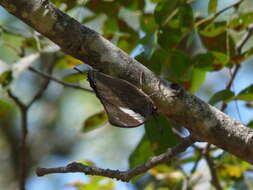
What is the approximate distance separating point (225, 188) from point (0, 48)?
94cm

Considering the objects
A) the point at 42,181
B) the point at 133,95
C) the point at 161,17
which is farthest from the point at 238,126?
the point at 42,181

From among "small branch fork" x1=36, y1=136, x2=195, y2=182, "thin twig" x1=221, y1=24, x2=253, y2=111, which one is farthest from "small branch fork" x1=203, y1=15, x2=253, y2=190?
"small branch fork" x1=36, y1=136, x2=195, y2=182

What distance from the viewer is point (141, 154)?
1636 mm

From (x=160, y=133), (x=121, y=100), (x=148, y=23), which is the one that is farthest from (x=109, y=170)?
(x=148, y=23)

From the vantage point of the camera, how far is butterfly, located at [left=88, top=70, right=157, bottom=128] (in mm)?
1103

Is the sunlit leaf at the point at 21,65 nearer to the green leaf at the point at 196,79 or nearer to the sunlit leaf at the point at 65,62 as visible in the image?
the sunlit leaf at the point at 65,62

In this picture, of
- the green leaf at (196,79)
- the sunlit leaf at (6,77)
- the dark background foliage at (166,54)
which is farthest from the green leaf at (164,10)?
the sunlit leaf at (6,77)

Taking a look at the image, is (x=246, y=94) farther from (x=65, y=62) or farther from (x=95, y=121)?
(x=65, y=62)

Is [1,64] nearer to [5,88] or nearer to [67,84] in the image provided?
[5,88]

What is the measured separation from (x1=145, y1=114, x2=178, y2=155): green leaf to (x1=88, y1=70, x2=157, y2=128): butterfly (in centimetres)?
27

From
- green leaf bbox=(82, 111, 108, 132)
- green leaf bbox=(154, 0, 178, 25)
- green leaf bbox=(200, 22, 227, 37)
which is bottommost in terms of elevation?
green leaf bbox=(82, 111, 108, 132)

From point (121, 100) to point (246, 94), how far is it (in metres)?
0.46

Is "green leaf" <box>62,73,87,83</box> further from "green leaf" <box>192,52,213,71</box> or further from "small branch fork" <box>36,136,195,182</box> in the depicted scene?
"small branch fork" <box>36,136,195,182</box>

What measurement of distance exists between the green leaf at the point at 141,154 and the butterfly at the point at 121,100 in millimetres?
460
